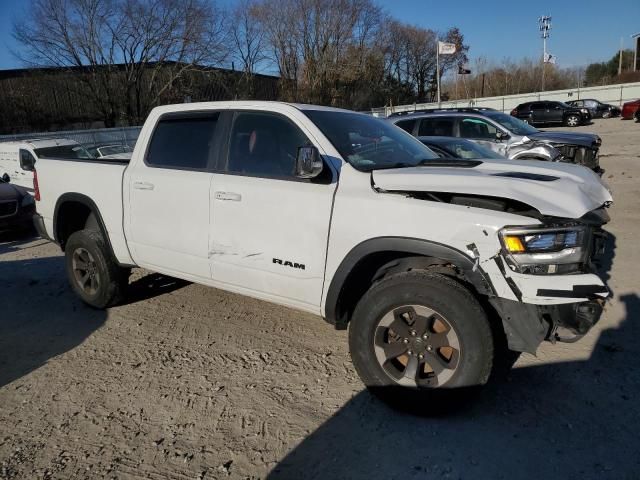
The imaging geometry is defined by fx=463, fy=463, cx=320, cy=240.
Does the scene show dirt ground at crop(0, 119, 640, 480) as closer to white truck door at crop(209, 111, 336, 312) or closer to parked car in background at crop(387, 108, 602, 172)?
white truck door at crop(209, 111, 336, 312)

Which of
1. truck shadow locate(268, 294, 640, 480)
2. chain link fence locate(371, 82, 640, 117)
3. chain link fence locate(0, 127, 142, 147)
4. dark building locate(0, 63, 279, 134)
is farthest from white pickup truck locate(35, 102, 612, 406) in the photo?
chain link fence locate(371, 82, 640, 117)

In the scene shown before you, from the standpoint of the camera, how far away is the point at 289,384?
10.6ft

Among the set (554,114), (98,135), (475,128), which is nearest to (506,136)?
(475,128)

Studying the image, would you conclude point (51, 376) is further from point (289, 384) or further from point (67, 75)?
point (67, 75)

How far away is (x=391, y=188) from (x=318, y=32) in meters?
48.3

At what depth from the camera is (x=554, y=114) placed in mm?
29938

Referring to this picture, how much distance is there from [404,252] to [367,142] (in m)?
1.11

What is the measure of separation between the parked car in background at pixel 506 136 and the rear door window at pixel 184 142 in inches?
293

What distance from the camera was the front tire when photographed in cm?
255

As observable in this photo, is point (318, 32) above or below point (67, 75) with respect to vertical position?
above

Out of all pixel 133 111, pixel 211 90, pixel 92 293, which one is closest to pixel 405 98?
pixel 211 90

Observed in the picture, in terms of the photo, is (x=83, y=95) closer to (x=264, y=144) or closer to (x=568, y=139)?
(x=568, y=139)

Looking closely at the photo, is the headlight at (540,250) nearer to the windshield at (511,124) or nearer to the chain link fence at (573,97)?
the windshield at (511,124)

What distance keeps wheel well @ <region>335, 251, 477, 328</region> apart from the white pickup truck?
0.01 meters
